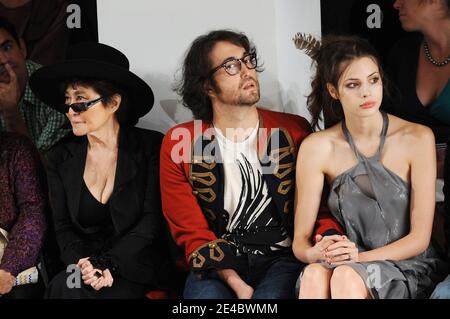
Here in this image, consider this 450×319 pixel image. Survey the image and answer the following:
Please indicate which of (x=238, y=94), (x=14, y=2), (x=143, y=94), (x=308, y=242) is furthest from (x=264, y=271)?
(x=14, y=2)

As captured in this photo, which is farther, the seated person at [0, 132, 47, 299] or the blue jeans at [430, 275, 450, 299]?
the seated person at [0, 132, 47, 299]

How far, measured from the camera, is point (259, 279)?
10.4 ft

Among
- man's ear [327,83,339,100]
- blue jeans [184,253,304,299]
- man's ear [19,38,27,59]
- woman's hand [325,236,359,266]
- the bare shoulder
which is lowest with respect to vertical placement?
blue jeans [184,253,304,299]

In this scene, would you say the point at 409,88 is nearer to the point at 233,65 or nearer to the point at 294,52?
the point at 294,52

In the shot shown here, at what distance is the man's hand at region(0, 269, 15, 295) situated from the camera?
320cm

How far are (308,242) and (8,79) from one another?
6.02 ft

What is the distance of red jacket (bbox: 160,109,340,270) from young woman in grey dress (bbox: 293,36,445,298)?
117mm

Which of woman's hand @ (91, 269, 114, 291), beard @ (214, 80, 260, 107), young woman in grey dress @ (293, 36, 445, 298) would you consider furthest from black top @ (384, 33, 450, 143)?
woman's hand @ (91, 269, 114, 291)

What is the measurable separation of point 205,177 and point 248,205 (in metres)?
0.24

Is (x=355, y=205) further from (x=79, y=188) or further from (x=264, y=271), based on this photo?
(x=79, y=188)

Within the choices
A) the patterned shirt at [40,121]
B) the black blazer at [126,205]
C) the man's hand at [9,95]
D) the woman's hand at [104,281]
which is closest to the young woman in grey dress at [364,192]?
the black blazer at [126,205]

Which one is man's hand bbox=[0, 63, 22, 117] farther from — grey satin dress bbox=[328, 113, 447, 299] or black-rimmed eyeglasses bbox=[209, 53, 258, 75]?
grey satin dress bbox=[328, 113, 447, 299]

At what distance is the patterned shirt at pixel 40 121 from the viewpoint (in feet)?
12.2

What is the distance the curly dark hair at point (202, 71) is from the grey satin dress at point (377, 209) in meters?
0.68
